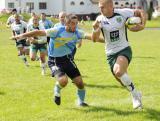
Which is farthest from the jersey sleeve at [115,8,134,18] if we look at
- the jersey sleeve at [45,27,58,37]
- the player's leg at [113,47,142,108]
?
the jersey sleeve at [45,27,58,37]

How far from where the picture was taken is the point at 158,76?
17203mm

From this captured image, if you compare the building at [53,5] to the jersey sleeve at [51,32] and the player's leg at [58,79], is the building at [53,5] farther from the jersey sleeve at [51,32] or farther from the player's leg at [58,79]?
the jersey sleeve at [51,32]

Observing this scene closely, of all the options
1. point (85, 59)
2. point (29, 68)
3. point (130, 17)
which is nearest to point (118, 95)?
point (130, 17)

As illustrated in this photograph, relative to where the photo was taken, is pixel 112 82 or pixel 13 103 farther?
pixel 112 82

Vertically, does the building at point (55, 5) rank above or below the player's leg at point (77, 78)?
above

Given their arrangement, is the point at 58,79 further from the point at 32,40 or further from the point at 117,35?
the point at 32,40

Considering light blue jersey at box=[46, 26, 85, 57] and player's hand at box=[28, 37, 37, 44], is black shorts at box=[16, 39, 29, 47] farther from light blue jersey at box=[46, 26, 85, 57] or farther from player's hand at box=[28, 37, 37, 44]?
light blue jersey at box=[46, 26, 85, 57]

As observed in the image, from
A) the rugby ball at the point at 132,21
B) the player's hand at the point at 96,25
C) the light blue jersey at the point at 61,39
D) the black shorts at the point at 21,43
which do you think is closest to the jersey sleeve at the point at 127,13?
the rugby ball at the point at 132,21

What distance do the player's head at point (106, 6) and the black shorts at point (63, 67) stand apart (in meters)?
1.63

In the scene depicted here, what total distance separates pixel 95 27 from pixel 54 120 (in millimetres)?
2053

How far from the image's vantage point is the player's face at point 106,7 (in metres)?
10.2

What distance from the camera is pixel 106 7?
1028 centimetres

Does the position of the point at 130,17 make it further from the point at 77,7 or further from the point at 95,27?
the point at 77,7

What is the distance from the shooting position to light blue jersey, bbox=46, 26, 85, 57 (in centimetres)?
1108
